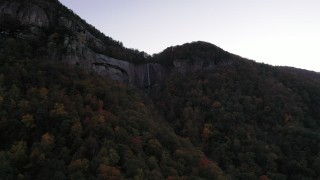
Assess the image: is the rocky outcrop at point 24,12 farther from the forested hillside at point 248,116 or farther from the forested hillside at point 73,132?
the forested hillside at point 248,116

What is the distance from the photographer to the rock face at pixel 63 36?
101375mm

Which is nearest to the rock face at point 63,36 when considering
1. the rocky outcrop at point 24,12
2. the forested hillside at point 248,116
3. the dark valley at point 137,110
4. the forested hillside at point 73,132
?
the rocky outcrop at point 24,12

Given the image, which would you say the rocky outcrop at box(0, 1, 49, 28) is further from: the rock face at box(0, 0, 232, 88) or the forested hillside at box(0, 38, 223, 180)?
the forested hillside at box(0, 38, 223, 180)

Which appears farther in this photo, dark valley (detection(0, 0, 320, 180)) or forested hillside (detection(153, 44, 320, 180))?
forested hillside (detection(153, 44, 320, 180))

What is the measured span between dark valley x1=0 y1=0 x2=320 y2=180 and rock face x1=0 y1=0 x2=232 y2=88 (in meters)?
A: 0.26

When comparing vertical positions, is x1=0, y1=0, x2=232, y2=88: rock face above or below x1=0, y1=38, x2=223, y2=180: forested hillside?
above

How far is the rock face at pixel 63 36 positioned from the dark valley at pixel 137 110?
0.26 metres

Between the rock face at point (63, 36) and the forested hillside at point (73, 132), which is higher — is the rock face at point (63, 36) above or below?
above

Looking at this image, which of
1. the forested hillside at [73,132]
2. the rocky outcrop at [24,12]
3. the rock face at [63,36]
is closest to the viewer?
the forested hillside at [73,132]

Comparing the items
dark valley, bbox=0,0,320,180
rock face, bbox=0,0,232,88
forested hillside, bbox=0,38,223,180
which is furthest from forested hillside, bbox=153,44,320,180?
rock face, bbox=0,0,232,88

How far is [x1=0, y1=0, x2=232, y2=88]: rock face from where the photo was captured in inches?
3991

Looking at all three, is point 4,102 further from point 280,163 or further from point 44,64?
point 280,163

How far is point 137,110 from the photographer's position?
93.9 metres

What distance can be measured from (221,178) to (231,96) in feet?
138
